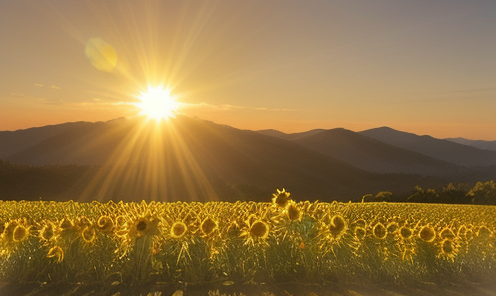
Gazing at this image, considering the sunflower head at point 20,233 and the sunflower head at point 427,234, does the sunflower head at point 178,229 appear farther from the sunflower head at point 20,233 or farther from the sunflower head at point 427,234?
the sunflower head at point 427,234

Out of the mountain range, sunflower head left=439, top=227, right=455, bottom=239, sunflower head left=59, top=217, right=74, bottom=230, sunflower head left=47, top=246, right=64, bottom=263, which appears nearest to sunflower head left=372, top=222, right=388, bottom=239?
sunflower head left=439, top=227, right=455, bottom=239

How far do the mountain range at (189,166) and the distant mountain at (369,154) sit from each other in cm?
52

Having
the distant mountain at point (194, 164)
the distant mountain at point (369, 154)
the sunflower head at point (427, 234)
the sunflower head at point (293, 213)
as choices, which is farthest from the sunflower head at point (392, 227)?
the distant mountain at point (369, 154)

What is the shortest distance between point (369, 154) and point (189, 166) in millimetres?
105459

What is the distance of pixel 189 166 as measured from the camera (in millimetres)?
68938

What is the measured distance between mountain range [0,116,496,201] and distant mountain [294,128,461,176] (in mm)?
522

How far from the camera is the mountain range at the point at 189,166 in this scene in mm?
39500

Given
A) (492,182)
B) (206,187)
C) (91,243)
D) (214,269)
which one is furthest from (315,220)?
(206,187)

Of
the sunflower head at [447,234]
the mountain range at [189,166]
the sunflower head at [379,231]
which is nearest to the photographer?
the sunflower head at [379,231]

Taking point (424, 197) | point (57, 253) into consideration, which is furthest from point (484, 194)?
point (57, 253)

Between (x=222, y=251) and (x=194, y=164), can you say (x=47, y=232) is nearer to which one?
(x=222, y=251)

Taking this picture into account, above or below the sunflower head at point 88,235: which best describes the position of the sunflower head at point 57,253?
below

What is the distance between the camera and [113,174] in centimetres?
4891

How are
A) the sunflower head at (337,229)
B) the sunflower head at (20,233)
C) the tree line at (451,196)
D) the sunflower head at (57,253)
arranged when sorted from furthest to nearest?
1. the tree line at (451,196)
2. the sunflower head at (20,233)
3. the sunflower head at (337,229)
4. the sunflower head at (57,253)
